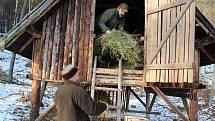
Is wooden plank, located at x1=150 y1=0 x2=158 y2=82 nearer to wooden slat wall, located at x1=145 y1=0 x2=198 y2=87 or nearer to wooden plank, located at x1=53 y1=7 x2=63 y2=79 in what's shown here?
wooden slat wall, located at x1=145 y1=0 x2=198 y2=87

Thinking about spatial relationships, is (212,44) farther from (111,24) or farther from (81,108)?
(81,108)

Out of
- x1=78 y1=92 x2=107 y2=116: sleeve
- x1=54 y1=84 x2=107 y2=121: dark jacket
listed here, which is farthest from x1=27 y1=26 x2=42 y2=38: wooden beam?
x1=78 y1=92 x2=107 y2=116: sleeve

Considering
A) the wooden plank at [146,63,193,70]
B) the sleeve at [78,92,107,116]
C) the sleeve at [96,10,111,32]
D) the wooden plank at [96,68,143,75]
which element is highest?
the sleeve at [96,10,111,32]

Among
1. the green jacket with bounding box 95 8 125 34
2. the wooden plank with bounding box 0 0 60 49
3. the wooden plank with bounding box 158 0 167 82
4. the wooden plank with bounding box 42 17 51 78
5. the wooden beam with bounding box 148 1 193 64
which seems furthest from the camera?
the green jacket with bounding box 95 8 125 34

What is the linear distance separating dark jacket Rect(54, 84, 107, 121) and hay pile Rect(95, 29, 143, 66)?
459 cm

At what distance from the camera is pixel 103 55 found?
10672 mm

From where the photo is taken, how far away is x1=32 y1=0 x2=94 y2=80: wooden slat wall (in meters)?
10.2

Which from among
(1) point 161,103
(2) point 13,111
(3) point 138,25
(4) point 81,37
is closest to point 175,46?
(4) point 81,37

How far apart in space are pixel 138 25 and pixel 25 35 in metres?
5.23

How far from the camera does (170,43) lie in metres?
9.11

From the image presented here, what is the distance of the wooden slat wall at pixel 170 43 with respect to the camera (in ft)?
28.3

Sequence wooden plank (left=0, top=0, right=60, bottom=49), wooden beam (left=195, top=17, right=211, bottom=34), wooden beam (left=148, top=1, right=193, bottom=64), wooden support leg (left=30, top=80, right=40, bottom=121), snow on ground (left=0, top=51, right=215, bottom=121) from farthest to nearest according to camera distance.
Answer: snow on ground (left=0, top=51, right=215, bottom=121)
wooden support leg (left=30, top=80, right=40, bottom=121)
wooden plank (left=0, top=0, right=60, bottom=49)
wooden beam (left=195, top=17, right=211, bottom=34)
wooden beam (left=148, top=1, right=193, bottom=64)

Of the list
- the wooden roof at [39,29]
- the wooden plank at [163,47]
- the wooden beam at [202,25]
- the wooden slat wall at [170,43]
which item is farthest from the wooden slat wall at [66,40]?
the wooden beam at [202,25]

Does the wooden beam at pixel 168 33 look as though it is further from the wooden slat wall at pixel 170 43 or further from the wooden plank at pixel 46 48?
the wooden plank at pixel 46 48
